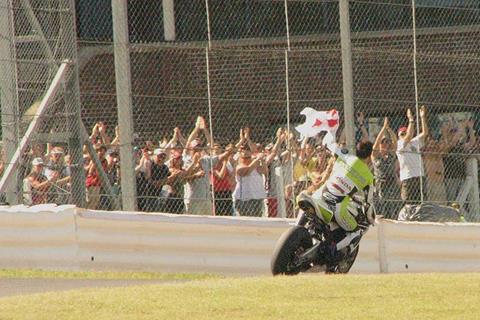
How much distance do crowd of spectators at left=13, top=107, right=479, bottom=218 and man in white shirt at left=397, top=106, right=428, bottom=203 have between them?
13mm

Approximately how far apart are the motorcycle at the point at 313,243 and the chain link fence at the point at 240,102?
3.06 metres

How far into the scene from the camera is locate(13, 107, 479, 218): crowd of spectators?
1864 centimetres

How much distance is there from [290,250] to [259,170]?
499cm

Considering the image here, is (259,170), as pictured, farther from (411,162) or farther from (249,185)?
(411,162)

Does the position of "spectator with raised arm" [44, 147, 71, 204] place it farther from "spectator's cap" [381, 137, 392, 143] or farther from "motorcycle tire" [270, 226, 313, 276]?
"spectator's cap" [381, 137, 392, 143]

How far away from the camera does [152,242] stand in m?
16.5

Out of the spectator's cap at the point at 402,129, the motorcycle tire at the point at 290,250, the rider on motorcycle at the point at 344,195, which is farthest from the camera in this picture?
the spectator's cap at the point at 402,129

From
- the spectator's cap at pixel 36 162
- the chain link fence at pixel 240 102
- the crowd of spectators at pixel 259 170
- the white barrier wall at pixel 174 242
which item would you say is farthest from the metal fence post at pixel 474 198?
the spectator's cap at pixel 36 162

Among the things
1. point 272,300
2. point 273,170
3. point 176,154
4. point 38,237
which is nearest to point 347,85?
point 273,170

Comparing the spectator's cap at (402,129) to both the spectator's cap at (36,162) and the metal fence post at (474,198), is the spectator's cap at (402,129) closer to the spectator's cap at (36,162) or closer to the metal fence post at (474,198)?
the metal fence post at (474,198)

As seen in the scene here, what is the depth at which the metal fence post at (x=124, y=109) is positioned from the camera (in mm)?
17062

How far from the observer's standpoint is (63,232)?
16.2 m

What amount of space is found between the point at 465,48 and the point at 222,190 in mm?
5960

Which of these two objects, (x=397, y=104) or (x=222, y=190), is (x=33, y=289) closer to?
(x=222, y=190)
